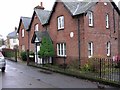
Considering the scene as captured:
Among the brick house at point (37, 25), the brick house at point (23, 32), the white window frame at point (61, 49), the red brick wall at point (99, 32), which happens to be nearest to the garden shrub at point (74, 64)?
the red brick wall at point (99, 32)

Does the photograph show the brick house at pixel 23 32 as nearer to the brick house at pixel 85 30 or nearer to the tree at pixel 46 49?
the tree at pixel 46 49

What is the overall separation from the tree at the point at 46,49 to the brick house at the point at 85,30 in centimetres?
96

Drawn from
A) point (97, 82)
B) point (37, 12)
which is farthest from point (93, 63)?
point (37, 12)

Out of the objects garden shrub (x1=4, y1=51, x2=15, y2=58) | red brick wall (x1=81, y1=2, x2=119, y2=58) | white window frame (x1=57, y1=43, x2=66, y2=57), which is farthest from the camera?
garden shrub (x1=4, y1=51, x2=15, y2=58)

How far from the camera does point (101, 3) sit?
23.5 metres

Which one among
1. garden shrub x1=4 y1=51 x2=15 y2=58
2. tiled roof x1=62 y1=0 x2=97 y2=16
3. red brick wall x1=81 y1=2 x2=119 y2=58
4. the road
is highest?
tiled roof x1=62 y1=0 x2=97 y2=16

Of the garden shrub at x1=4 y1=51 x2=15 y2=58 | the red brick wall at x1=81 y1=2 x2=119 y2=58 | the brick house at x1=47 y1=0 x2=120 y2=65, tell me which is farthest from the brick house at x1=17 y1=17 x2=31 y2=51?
the red brick wall at x1=81 y1=2 x2=119 y2=58

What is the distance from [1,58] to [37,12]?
1455cm

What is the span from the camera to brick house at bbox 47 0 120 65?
22.2m

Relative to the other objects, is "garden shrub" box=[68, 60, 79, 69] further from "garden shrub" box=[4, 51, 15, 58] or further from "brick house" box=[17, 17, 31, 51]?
"garden shrub" box=[4, 51, 15, 58]

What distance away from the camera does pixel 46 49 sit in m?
24.9

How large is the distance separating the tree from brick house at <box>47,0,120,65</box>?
3.16ft

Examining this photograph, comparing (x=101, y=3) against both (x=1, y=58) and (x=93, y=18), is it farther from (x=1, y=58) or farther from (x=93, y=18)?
(x=1, y=58)

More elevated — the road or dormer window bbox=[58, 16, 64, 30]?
dormer window bbox=[58, 16, 64, 30]
